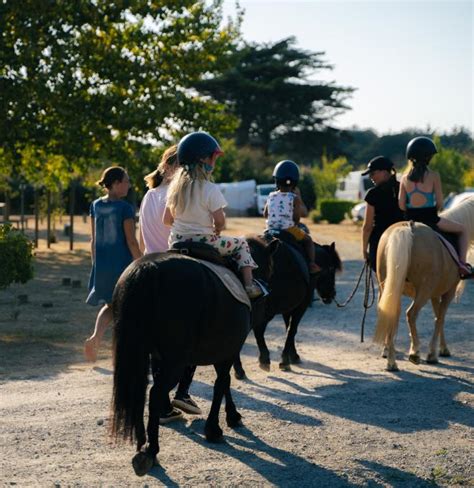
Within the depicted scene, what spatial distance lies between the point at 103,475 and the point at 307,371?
411cm

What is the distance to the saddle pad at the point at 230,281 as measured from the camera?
6355mm

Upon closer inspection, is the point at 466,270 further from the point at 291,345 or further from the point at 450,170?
the point at 450,170

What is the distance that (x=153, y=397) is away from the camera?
19.9 feet

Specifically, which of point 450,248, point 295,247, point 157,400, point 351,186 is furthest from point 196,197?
point 351,186

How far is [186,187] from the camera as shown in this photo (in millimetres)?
6535

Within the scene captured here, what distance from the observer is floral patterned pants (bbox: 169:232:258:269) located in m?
6.60

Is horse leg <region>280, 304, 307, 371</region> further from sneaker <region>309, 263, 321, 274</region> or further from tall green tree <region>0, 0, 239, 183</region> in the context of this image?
tall green tree <region>0, 0, 239, 183</region>

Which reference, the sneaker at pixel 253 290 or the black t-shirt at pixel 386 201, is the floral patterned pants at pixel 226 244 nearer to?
the sneaker at pixel 253 290

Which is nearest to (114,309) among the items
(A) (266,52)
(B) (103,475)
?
(B) (103,475)

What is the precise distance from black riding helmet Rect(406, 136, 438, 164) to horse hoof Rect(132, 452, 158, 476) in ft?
17.4

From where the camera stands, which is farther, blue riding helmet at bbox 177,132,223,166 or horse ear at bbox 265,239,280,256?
horse ear at bbox 265,239,280,256

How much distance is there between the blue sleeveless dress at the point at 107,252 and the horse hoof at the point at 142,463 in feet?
11.4

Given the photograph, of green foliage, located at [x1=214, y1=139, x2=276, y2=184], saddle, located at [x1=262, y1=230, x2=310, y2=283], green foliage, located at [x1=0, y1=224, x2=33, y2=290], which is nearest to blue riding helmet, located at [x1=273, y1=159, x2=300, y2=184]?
saddle, located at [x1=262, y1=230, x2=310, y2=283]

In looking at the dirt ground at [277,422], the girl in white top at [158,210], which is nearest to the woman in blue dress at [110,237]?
A: the dirt ground at [277,422]
